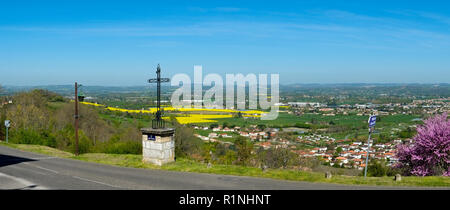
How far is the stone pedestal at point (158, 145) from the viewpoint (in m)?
13.8

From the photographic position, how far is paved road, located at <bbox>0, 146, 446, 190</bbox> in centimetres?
1034

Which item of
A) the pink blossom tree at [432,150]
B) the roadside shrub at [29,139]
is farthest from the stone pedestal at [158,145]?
the roadside shrub at [29,139]

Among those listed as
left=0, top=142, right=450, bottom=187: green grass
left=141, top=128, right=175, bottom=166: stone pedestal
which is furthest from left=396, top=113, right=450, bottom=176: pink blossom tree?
left=141, top=128, right=175, bottom=166: stone pedestal

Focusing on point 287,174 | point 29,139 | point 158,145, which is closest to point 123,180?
point 158,145

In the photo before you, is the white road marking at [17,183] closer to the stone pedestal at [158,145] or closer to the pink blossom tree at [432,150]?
the stone pedestal at [158,145]

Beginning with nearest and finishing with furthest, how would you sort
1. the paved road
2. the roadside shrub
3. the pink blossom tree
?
the paved road → the pink blossom tree → the roadside shrub

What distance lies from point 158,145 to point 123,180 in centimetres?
271

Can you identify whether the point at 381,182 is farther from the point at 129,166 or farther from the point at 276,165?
the point at 276,165

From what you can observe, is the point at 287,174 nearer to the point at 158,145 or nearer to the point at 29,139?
the point at 158,145

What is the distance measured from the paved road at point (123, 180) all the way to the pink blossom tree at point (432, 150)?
23.7 ft

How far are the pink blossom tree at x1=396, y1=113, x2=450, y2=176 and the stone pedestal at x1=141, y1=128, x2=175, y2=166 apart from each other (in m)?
12.0

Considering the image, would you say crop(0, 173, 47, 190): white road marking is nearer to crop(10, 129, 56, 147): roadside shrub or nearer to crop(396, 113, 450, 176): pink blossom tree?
crop(396, 113, 450, 176): pink blossom tree
